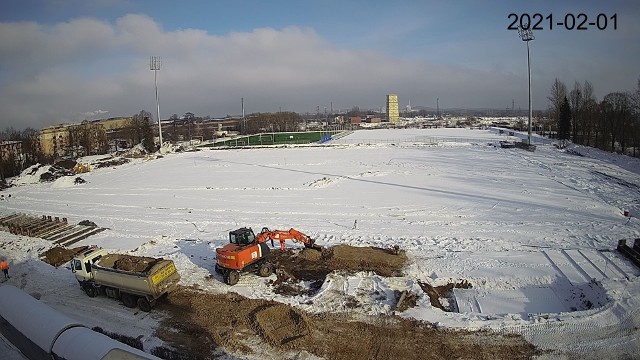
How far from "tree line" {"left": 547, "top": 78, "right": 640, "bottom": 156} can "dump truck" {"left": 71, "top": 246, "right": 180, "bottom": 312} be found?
1781 inches

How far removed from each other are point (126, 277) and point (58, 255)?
7.23 m

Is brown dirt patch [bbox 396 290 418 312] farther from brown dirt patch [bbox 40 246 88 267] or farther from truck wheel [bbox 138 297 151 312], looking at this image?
brown dirt patch [bbox 40 246 88 267]

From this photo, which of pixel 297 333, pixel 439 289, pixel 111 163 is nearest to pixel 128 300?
pixel 297 333

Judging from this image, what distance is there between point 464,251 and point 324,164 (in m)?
25.9

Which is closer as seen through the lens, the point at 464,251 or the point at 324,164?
the point at 464,251

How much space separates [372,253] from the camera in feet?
49.1

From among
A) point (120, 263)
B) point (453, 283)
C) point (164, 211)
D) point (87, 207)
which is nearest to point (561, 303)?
Result: point (453, 283)

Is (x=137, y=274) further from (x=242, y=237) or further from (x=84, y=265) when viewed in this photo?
(x=242, y=237)

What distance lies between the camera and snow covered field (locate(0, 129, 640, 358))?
1092 centimetres

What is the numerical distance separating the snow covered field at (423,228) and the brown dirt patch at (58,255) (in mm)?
446

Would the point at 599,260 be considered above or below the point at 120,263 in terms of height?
below

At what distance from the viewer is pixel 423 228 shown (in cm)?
1816

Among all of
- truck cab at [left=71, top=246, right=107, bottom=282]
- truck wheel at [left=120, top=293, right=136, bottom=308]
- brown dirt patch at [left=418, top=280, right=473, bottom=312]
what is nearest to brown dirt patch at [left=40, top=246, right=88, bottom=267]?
truck cab at [left=71, top=246, right=107, bottom=282]

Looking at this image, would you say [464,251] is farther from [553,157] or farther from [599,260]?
[553,157]
